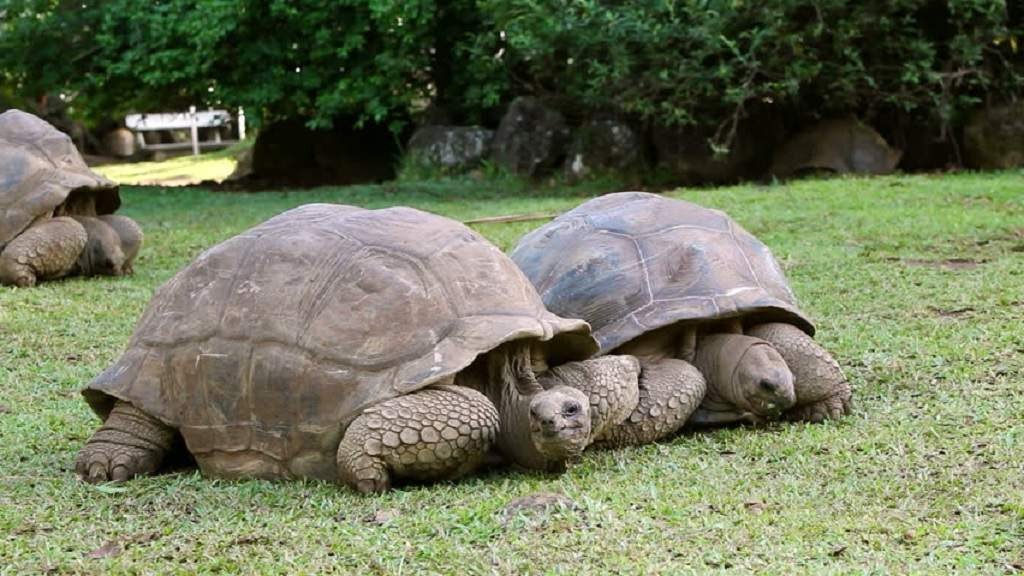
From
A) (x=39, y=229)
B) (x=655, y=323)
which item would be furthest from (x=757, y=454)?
(x=39, y=229)

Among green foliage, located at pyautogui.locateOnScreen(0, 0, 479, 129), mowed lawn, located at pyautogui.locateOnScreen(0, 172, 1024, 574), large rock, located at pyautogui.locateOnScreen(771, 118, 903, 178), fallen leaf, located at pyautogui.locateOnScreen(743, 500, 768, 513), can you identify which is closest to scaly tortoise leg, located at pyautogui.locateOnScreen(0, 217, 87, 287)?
mowed lawn, located at pyautogui.locateOnScreen(0, 172, 1024, 574)

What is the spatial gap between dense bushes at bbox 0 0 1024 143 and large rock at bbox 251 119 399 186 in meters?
0.50

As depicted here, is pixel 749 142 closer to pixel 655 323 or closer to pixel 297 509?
pixel 655 323

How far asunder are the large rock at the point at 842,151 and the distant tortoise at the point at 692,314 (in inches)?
268

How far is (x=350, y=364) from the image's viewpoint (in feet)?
10.4

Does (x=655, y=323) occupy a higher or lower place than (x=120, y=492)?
higher

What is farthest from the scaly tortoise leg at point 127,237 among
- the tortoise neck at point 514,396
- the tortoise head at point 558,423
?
the tortoise head at point 558,423

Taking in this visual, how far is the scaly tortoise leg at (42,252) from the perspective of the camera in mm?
6582

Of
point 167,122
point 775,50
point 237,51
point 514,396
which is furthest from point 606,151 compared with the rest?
point 167,122

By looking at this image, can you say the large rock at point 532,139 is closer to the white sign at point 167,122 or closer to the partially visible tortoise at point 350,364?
the partially visible tortoise at point 350,364

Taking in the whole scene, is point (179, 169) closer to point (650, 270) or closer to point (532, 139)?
point (532, 139)

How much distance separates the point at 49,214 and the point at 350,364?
4036mm

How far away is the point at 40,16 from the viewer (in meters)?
12.6

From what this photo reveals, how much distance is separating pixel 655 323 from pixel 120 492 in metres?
1.38
